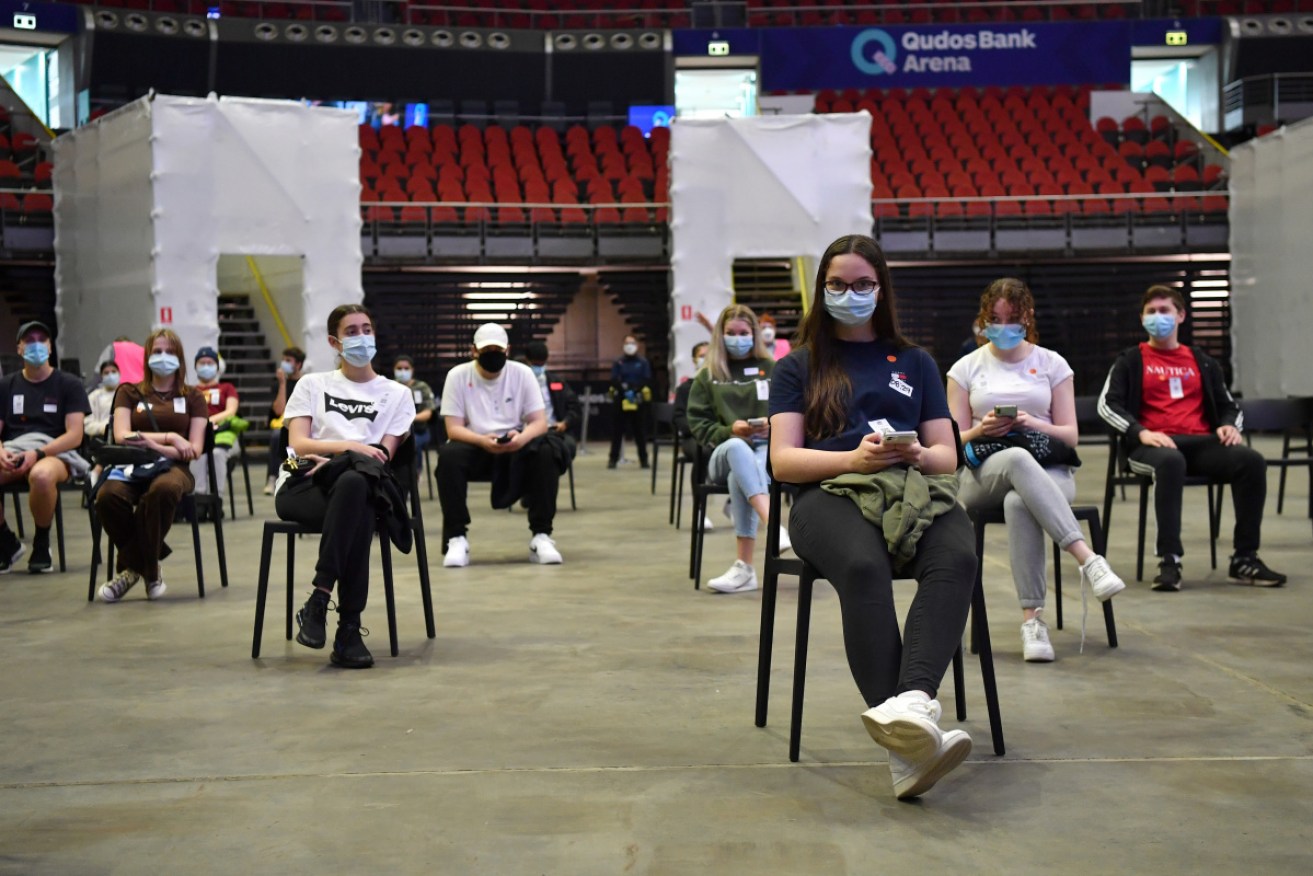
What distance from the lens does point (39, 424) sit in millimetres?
6750

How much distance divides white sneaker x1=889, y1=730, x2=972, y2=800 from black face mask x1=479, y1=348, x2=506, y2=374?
4119 mm

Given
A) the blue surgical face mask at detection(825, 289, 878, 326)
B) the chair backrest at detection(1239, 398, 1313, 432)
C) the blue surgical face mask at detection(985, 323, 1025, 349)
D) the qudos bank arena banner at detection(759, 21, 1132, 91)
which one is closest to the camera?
the blue surgical face mask at detection(825, 289, 878, 326)

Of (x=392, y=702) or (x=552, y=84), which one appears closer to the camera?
(x=392, y=702)

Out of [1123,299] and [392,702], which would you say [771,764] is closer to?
[392,702]

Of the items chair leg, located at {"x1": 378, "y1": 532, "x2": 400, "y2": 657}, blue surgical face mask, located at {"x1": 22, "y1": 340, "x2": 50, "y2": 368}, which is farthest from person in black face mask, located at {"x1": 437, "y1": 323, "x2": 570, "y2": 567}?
chair leg, located at {"x1": 378, "y1": 532, "x2": 400, "y2": 657}

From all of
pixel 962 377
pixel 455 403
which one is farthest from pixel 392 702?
pixel 455 403

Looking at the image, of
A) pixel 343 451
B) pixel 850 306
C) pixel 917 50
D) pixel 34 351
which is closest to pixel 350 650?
pixel 343 451

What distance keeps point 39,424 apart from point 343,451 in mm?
2810

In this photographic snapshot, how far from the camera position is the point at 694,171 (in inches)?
545

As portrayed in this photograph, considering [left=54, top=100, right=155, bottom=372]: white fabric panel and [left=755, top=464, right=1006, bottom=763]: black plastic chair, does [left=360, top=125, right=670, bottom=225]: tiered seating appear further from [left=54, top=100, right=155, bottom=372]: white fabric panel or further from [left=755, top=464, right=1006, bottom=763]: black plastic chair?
[left=755, top=464, right=1006, bottom=763]: black plastic chair

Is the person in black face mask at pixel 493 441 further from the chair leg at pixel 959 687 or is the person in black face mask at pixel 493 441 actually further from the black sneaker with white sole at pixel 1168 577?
the chair leg at pixel 959 687

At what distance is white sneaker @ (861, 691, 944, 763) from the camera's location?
2.81 m

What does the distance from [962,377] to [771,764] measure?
2.05 meters

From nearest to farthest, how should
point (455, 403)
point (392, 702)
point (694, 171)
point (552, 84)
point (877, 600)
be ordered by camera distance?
1. point (877, 600)
2. point (392, 702)
3. point (455, 403)
4. point (694, 171)
5. point (552, 84)
